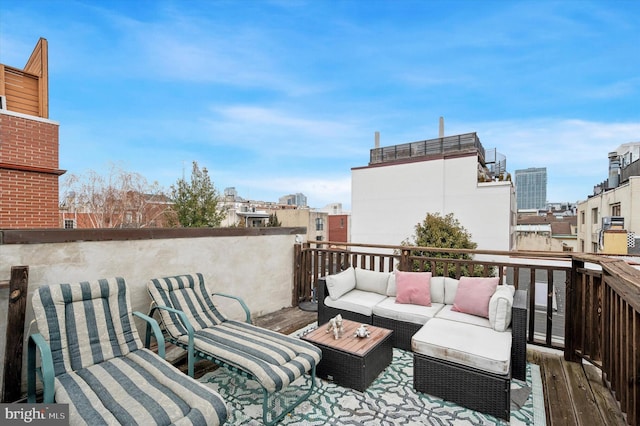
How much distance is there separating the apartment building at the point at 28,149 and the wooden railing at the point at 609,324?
33.8ft

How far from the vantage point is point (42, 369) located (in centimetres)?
171

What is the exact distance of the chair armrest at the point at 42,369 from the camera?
5.56ft

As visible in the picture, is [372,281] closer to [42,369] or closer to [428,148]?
[42,369]

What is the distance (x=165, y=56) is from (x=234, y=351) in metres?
7.17

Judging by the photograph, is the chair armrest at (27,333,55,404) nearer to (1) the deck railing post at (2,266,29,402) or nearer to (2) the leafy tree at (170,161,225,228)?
(1) the deck railing post at (2,266,29,402)

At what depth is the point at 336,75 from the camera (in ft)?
31.3

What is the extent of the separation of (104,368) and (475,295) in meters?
3.35

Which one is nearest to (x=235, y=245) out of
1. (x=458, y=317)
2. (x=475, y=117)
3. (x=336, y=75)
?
(x=458, y=317)

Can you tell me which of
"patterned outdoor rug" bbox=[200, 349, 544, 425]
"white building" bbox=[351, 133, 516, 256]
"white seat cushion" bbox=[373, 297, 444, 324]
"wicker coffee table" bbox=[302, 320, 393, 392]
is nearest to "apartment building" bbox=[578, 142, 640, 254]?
"white building" bbox=[351, 133, 516, 256]

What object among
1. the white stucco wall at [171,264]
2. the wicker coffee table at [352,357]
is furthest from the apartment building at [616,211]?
the white stucco wall at [171,264]

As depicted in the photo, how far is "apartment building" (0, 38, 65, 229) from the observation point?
674 cm

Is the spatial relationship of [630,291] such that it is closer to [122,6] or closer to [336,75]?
[122,6]

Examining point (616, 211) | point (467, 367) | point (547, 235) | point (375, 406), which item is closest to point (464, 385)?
point (467, 367)

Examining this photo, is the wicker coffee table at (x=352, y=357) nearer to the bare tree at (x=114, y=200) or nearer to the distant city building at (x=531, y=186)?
the bare tree at (x=114, y=200)
